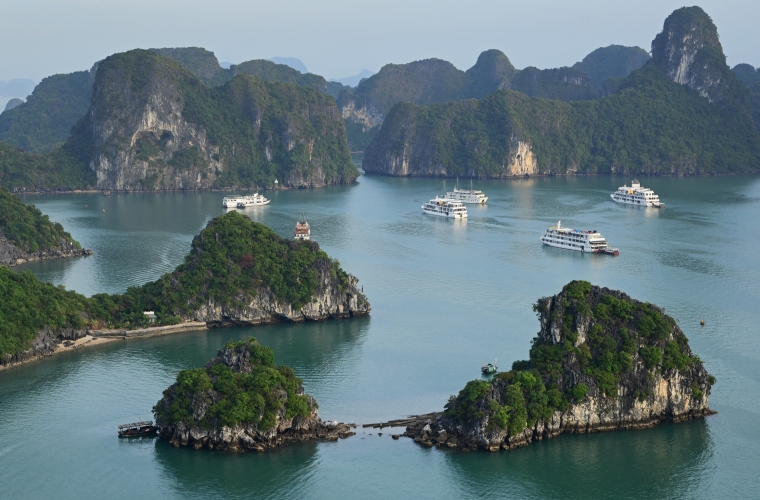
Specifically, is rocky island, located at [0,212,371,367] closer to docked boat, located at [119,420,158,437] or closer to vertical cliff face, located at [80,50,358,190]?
docked boat, located at [119,420,158,437]

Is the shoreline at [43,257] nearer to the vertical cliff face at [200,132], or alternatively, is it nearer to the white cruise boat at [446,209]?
the white cruise boat at [446,209]

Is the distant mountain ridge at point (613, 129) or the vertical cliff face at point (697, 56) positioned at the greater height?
the vertical cliff face at point (697, 56)

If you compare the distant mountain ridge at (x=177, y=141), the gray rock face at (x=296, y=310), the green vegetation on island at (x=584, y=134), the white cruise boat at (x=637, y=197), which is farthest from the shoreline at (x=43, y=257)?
the green vegetation on island at (x=584, y=134)

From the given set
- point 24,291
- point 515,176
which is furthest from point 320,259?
point 515,176

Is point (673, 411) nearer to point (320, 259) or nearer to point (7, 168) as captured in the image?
point (320, 259)

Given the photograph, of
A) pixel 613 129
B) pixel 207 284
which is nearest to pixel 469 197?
pixel 613 129

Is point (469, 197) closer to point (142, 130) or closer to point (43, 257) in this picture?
point (142, 130)
